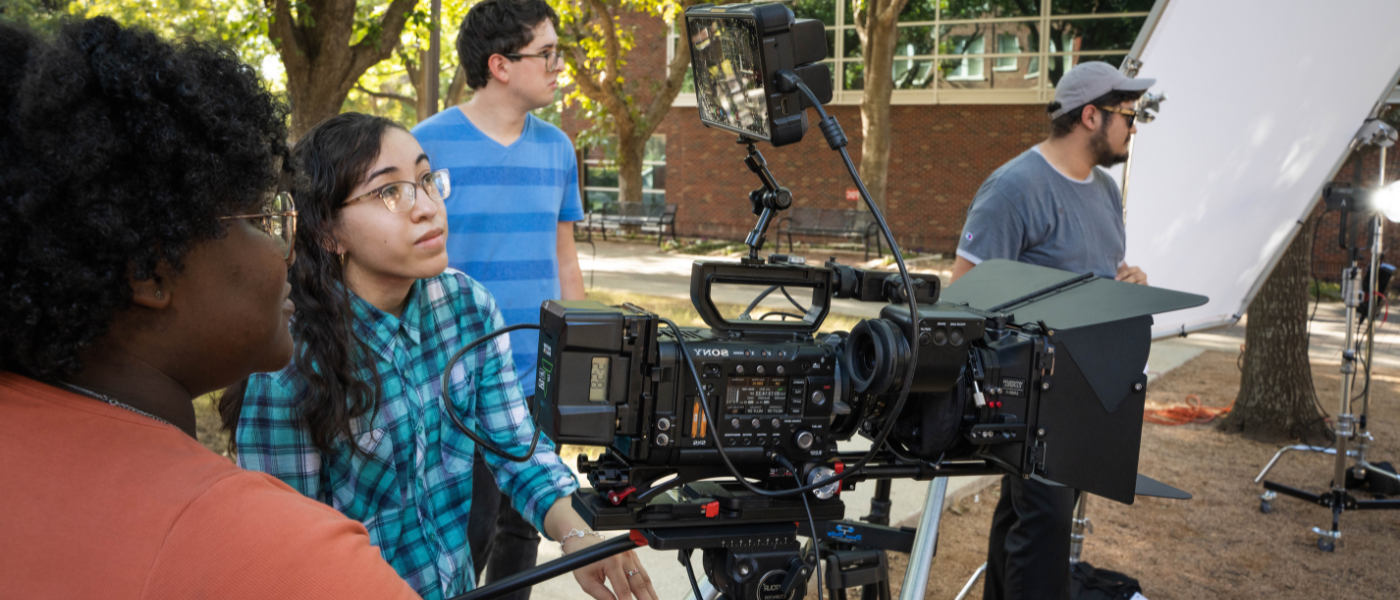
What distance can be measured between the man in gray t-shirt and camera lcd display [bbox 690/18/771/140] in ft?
5.83

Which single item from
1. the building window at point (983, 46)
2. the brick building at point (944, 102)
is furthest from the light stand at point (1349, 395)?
the building window at point (983, 46)

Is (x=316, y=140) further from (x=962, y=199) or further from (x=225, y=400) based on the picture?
(x=962, y=199)

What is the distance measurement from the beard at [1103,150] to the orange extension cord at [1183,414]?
3.72 metres

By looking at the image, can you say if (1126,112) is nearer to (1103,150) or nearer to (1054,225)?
(1103,150)

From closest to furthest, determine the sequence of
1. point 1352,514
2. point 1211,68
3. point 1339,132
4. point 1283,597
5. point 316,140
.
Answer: point 316,140 < point 1283,597 < point 1211,68 < point 1339,132 < point 1352,514

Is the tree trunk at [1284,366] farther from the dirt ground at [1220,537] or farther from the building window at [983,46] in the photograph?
the building window at [983,46]

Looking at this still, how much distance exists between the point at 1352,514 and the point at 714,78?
15.9ft

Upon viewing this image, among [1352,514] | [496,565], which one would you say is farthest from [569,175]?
[1352,514]

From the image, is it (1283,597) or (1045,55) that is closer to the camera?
(1283,597)

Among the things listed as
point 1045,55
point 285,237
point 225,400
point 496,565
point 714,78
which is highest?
point 1045,55

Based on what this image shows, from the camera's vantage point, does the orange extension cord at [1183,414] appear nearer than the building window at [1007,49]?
Yes

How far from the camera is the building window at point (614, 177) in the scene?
73.7 feet

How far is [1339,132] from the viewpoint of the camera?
4.50 meters

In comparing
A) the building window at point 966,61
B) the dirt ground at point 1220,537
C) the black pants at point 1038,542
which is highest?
the building window at point 966,61
